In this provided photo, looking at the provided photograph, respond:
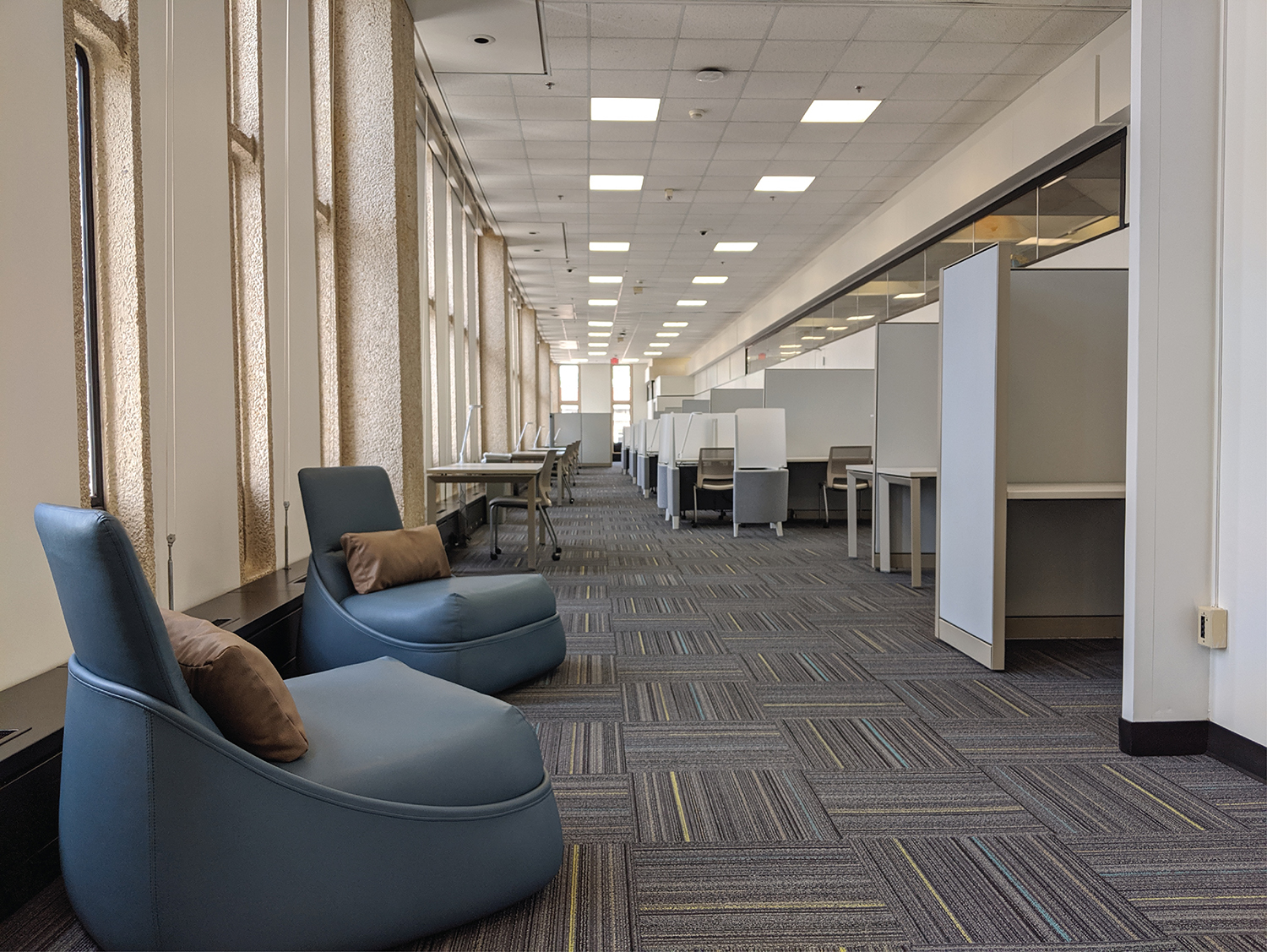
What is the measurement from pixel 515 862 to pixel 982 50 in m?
5.79

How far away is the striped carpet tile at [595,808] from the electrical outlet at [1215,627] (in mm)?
1590

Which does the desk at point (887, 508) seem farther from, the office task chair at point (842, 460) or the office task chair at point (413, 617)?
the office task chair at point (413, 617)

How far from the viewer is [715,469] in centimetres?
773

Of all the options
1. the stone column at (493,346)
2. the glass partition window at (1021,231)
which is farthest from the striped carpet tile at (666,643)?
the stone column at (493,346)

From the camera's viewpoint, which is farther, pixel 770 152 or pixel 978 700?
pixel 770 152

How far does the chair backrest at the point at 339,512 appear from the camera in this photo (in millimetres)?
2797

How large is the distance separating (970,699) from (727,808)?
122cm

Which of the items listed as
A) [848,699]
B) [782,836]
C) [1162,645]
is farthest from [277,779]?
[1162,645]

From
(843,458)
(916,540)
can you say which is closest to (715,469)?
(843,458)

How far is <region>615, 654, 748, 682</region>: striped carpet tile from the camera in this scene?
301cm

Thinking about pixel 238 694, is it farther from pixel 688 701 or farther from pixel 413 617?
pixel 688 701

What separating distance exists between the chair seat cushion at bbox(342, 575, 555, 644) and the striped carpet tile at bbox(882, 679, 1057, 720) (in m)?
1.29

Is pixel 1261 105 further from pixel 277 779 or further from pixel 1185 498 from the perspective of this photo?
pixel 277 779

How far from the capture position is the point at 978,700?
274cm
